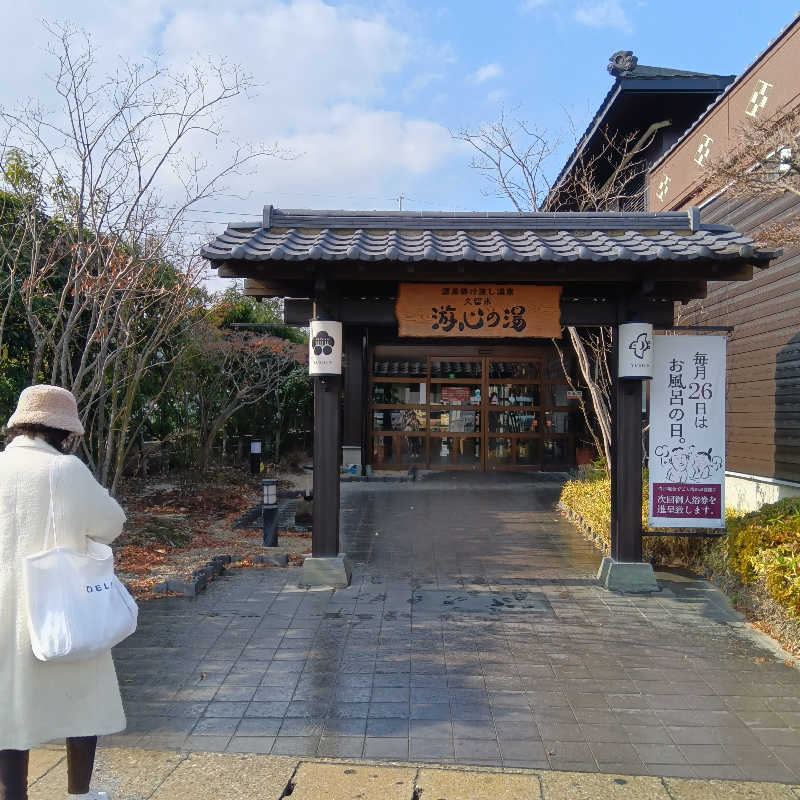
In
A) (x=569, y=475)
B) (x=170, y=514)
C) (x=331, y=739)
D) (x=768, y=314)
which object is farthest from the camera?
(x=569, y=475)

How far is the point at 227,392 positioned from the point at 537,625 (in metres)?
10.8

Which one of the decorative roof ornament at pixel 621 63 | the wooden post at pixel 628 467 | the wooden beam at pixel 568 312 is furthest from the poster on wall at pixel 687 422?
the decorative roof ornament at pixel 621 63

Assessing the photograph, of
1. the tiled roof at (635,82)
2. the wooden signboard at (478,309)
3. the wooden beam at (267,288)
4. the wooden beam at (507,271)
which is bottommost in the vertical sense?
the wooden signboard at (478,309)

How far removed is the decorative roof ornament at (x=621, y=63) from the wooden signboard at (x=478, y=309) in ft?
27.7

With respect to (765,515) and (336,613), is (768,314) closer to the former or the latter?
(765,515)

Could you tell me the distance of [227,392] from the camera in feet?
50.8

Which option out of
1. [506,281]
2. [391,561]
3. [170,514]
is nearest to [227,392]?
[170,514]

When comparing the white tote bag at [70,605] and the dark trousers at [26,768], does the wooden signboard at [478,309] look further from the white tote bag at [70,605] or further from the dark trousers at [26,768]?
the dark trousers at [26,768]

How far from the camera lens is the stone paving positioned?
157 inches

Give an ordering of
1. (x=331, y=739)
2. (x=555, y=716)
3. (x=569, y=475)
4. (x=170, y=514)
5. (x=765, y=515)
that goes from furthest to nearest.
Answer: (x=569, y=475) < (x=170, y=514) < (x=765, y=515) < (x=555, y=716) < (x=331, y=739)

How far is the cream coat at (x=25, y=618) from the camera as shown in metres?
2.93

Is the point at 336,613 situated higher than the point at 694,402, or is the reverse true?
the point at 694,402

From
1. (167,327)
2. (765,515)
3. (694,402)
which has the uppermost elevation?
(167,327)

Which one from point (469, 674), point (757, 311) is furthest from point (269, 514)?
point (757, 311)
